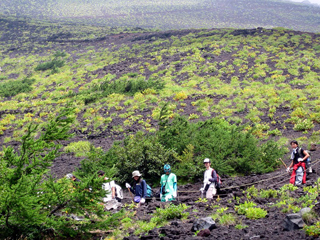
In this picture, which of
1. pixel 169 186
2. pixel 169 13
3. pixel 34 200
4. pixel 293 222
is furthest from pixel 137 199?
pixel 169 13

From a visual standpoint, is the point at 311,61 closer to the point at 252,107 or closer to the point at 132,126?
the point at 252,107

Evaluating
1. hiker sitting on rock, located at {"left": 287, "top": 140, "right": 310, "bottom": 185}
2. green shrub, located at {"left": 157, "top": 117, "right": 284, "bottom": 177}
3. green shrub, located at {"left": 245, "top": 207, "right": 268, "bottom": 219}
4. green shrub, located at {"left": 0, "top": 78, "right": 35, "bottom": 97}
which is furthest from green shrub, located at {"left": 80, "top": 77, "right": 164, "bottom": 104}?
green shrub, located at {"left": 245, "top": 207, "right": 268, "bottom": 219}

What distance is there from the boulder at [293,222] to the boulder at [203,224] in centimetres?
129

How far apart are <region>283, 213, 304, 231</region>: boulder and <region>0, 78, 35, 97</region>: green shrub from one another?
26.4 metres

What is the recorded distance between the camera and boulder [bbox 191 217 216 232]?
592cm

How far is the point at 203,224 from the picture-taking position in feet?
19.6

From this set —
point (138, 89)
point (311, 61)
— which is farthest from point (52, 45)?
point (311, 61)

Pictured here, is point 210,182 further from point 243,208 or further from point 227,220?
point 227,220

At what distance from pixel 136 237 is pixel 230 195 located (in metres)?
3.19

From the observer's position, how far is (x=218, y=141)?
39.5 ft

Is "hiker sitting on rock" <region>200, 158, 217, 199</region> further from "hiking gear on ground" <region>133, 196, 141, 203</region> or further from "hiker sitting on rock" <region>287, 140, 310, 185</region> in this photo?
"hiker sitting on rock" <region>287, 140, 310, 185</region>

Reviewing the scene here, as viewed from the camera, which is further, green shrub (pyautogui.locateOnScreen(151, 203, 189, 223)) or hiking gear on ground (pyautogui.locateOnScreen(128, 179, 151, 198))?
hiking gear on ground (pyautogui.locateOnScreen(128, 179, 151, 198))

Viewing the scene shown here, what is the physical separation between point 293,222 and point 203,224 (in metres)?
1.60

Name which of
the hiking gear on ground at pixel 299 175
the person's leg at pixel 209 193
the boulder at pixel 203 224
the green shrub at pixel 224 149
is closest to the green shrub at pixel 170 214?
the boulder at pixel 203 224
